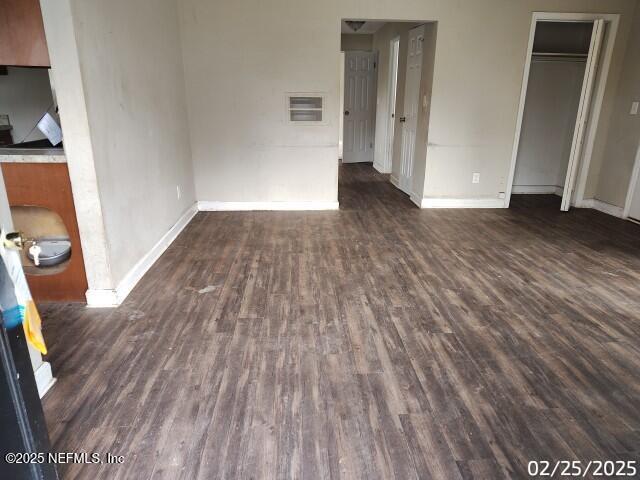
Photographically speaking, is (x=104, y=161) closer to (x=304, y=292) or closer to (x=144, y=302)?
(x=144, y=302)

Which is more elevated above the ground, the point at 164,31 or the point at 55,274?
the point at 164,31

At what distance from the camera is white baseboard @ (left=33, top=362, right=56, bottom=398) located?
1.95 metres

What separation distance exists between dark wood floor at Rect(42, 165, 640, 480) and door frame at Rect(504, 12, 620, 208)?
1.65 metres

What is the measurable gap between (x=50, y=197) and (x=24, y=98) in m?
2.22

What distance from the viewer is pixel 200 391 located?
2035mm

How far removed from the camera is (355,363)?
2.27 m

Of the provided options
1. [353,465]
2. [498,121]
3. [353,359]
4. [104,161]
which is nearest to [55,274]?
[104,161]

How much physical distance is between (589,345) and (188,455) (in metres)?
2.26

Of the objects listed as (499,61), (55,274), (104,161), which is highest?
(499,61)

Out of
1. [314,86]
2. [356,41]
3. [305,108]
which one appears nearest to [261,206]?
[305,108]

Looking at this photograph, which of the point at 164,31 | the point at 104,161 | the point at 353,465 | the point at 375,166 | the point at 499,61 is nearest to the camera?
the point at 353,465

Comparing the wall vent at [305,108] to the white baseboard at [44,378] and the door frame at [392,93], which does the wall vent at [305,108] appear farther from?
the white baseboard at [44,378]

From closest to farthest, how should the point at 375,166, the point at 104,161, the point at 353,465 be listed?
1. the point at 353,465
2. the point at 104,161
3. the point at 375,166

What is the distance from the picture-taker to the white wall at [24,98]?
4086mm
